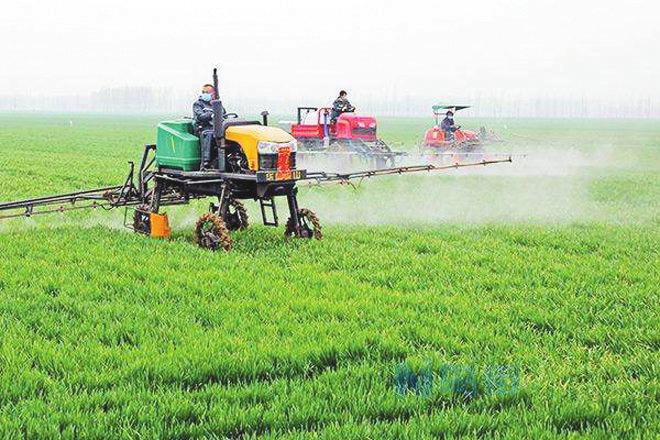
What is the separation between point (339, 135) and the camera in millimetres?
25078

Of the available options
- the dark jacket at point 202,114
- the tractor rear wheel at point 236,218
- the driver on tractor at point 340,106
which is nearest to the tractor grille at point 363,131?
the driver on tractor at point 340,106

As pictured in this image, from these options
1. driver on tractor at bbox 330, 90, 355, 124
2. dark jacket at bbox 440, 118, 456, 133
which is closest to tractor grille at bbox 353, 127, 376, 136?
driver on tractor at bbox 330, 90, 355, 124

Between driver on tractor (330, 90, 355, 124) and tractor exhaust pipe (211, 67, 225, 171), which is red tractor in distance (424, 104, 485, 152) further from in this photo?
tractor exhaust pipe (211, 67, 225, 171)

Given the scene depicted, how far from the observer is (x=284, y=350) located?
6.06 meters

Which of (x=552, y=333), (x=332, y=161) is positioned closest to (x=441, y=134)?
(x=332, y=161)

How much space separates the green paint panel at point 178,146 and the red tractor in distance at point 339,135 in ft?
41.7

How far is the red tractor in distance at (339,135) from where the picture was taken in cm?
2491

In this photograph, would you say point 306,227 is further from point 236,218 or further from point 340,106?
point 340,106

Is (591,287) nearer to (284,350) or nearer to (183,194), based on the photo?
(284,350)

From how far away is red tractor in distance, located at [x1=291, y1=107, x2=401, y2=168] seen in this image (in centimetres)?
2491

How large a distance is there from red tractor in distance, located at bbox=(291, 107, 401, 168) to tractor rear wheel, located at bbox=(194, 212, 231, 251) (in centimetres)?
1385

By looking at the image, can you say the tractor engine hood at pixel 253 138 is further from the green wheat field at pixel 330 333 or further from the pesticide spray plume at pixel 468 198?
the pesticide spray plume at pixel 468 198

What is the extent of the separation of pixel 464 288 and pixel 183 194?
571 centimetres

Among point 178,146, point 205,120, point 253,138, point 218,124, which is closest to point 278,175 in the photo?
point 253,138
